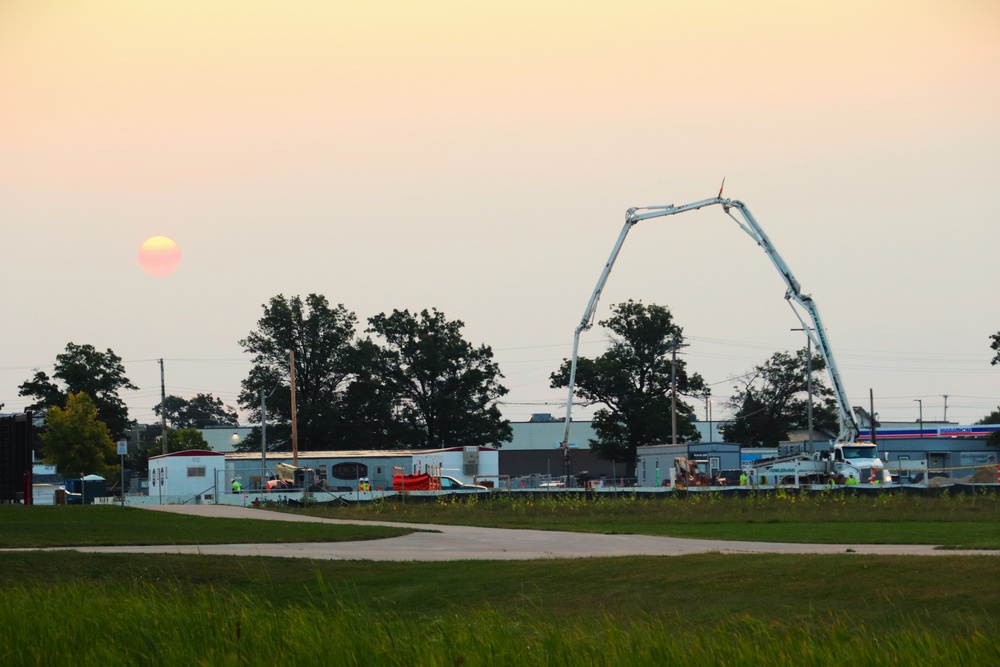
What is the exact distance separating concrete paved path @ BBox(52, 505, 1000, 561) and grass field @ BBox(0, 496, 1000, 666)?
6.82 feet

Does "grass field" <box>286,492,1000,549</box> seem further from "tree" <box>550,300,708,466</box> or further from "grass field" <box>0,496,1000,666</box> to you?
"tree" <box>550,300,708,466</box>

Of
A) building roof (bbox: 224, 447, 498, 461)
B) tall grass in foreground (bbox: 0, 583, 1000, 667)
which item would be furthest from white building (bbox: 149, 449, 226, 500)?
tall grass in foreground (bbox: 0, 583, 1000, 667)

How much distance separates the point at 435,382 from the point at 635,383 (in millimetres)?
16867

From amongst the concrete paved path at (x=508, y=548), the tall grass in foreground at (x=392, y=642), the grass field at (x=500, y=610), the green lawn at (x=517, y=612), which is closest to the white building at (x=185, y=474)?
the grass field at (x=500, y=610)

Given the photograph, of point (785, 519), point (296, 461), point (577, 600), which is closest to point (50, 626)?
point (577, 600)

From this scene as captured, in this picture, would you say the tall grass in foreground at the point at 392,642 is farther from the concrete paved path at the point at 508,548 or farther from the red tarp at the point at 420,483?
the red tarp at the point at 420,483

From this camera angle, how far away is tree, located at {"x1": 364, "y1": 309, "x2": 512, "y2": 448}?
103m

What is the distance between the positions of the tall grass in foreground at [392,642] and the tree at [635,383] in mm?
84758

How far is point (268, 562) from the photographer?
22578mm

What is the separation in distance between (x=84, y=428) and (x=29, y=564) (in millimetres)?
68492

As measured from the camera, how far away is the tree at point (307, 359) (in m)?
101

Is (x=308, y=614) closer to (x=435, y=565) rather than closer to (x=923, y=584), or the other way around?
(x=923, y=584)

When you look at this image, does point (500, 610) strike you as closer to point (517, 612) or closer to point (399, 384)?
point (517, 612)

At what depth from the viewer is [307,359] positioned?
103 meters
